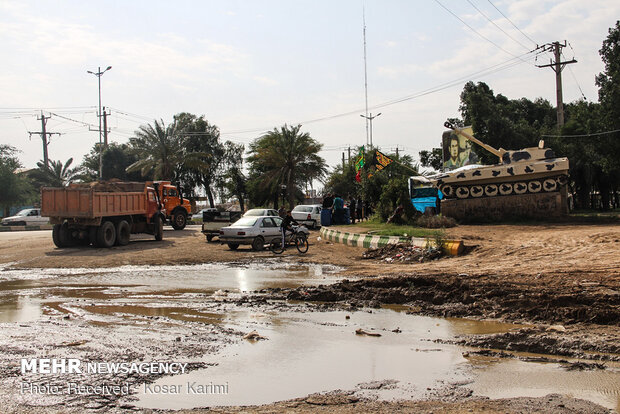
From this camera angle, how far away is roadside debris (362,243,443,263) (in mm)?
15758

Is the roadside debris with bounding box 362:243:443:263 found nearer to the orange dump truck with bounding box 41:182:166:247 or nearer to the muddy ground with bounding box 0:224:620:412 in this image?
the muddy ground with bounding box 0:224:620:412

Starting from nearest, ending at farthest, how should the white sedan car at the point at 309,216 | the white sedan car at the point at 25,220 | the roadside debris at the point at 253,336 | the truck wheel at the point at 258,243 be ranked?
the roadside debris at the point at 253,336
the truck wheel at the point at 258,243
the white sedan car at the point at 309,216
the white sedan car at the point at 25,220

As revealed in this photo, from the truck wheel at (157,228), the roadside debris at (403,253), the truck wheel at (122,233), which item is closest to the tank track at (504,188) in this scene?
the roadside debris at (403,253)

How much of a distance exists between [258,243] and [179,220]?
14.4 meters

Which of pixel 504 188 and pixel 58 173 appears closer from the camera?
pixel 504 188

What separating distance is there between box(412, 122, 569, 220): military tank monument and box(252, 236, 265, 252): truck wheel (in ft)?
30.5

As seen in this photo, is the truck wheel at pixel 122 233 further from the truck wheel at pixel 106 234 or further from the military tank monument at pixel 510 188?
the military tank monument at pixel 510 188

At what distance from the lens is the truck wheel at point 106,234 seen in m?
22.8

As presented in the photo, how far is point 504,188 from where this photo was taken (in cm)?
2523

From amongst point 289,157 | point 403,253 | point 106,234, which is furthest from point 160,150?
point 403,253

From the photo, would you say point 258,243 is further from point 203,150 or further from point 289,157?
point 203,150

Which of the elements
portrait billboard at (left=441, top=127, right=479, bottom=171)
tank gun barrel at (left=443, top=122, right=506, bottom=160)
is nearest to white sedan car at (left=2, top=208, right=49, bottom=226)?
portrait billboard at (left=441, top=127, right=479, bottom=171)

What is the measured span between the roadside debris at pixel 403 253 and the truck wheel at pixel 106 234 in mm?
11050

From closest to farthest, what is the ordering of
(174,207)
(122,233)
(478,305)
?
(478,305)
(122,233)
(174,207)
